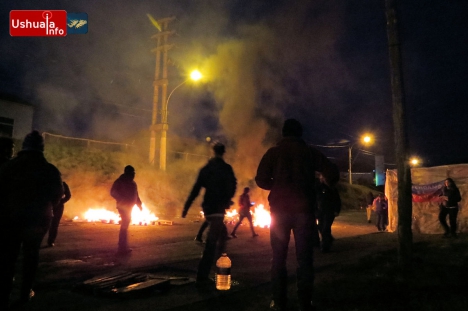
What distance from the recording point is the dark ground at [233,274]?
4242 millimetres

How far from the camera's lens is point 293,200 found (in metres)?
3.73

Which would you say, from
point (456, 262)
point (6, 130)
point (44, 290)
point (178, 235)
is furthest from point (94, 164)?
point (456, 262)

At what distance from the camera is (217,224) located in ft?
16.7

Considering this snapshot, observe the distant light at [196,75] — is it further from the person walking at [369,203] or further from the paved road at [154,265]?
the person walking at [369,203]

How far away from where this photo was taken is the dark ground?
424cm

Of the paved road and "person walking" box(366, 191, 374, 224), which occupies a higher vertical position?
"person walking" box(366, 191, 374, 224)

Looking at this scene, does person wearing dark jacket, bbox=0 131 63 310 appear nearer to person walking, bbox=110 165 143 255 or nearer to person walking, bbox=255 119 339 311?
person walking, bbox=255 119 339 311

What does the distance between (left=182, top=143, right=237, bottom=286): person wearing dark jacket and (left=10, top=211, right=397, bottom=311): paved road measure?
35 cm

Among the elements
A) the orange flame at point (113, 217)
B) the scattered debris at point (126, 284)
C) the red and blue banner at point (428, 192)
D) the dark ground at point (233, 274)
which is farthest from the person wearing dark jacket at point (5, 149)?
the red and blue banner at point (428, 192)

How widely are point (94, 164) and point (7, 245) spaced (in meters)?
18.2

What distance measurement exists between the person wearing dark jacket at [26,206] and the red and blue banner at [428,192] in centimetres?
1239

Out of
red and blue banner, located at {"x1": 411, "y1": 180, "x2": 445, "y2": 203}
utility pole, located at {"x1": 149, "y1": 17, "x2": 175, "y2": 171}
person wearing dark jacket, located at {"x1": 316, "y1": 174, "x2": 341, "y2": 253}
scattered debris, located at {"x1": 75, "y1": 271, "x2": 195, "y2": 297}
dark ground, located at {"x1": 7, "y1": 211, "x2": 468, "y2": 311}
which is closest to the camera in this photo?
dark ground, located at {"x1": 7, "y1": 211, "x2": 468, "y2": 311}

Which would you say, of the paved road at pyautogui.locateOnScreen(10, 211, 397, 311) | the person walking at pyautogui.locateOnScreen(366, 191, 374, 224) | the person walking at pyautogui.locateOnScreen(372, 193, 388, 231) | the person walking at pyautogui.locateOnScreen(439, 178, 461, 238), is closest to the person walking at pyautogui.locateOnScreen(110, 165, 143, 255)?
the paved road at pyautogui.locateOnScreen(10, 211, 397, 311)

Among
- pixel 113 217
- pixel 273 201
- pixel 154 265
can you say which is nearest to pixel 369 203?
pixel 113 217
